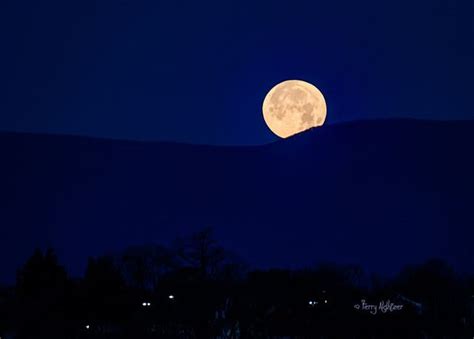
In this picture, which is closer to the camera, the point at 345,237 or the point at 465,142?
the point at 345,237

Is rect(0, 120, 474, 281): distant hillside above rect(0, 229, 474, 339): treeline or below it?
above

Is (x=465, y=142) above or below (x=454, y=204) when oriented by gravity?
above

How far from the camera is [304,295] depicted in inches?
1358

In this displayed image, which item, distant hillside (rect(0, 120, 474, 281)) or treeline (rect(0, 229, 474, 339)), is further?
distant hillside (rect(0, 120, 474, 281))

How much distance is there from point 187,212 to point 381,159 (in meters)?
24.5

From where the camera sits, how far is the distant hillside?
306 ft

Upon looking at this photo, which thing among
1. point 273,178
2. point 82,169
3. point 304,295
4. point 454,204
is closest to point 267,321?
point 304,295

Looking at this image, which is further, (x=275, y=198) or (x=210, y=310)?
(x=275, y=198)

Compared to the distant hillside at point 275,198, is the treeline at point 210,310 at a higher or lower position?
lower

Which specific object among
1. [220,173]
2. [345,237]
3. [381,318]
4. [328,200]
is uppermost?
[220,173]

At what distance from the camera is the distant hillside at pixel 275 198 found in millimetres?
93312

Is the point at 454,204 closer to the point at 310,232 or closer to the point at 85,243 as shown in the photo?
the point at 310,232

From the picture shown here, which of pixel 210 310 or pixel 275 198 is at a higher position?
pixel 275 198

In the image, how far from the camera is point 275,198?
4200 inches
